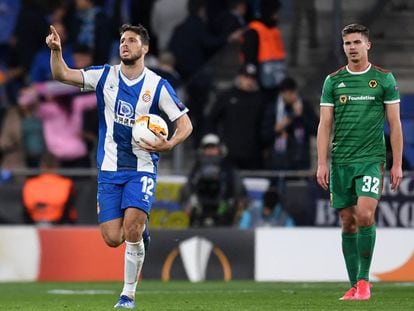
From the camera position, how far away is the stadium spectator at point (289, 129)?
62.3ft

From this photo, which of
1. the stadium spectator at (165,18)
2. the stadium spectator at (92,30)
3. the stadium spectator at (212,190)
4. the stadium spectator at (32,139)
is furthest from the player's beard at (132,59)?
the stadium spectator at (165,18)

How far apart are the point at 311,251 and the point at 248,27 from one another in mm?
3949

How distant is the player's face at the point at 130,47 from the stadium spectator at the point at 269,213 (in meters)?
6.82

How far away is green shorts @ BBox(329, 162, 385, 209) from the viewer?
487 inches

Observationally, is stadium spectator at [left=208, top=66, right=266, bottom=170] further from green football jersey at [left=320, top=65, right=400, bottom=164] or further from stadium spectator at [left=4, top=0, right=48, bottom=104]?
green football jersey at [left=320, top=65, right=400, bottom=164]

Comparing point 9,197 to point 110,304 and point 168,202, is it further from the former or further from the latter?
point 110,304

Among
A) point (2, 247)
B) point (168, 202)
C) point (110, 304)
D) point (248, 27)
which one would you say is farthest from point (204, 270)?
point (110, 304)

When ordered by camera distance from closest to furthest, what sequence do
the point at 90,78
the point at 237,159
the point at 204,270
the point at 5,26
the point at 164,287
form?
the point at 90,78
the point at 164,287
the point at 204,270
the point at 237,159
the point at 5,26

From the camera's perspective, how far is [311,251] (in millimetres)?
18172

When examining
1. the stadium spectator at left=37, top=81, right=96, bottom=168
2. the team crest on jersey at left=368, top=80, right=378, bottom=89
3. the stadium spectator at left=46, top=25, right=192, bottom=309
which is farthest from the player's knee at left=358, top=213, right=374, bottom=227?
the stadium spectator at left=37, top=81, right=96, bottom=168

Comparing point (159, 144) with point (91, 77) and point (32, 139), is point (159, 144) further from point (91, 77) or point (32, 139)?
point (32, 139)

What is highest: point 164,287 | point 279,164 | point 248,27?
point 248,27

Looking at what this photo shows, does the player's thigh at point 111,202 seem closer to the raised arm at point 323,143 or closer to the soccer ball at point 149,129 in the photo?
the soccer ball at point 149,129

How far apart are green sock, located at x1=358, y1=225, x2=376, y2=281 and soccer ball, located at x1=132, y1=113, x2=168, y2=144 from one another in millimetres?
2018
